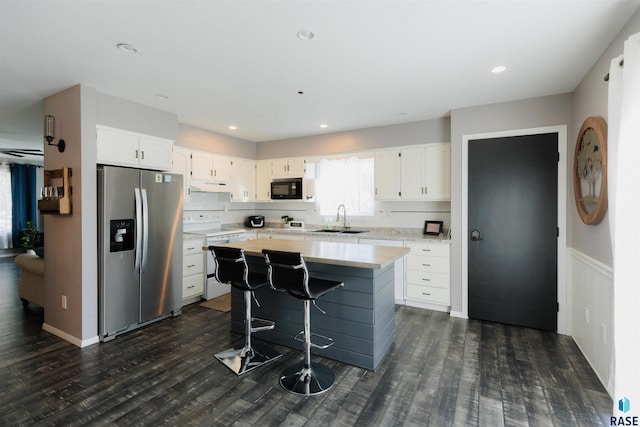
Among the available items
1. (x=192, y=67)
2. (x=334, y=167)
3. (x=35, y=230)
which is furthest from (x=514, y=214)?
(x=35, y=230)

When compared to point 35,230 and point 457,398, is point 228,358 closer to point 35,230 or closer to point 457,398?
point 457,398

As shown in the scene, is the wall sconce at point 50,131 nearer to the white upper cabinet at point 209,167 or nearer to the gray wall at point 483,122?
the white upper cabinet at point 209,167

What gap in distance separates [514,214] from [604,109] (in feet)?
4.50

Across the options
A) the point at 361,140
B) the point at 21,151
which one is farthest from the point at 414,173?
the point at 21,151

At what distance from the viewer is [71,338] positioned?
3154 mm

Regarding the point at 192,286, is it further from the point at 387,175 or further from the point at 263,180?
the point at 387,175

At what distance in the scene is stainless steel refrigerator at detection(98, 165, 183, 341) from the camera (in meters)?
3.19

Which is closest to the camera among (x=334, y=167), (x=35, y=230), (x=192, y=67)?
(x=192, y=67)

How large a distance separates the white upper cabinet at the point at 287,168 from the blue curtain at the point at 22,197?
22.9 ft

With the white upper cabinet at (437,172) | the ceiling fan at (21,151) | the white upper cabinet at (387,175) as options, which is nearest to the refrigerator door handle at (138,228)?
the white upper cabinet at (387,175)

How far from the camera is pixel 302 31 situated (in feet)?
7.04

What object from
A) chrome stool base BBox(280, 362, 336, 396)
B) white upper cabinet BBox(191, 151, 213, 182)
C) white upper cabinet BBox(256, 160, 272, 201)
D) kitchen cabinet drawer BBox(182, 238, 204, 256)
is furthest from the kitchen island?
white upper cabinet BBox(256, 160, 272, 201)

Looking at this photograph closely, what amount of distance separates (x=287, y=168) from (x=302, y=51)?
3.20 m

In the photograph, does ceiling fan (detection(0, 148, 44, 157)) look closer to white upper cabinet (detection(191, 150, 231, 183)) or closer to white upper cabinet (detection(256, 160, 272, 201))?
white upper cabinet (detection(191, 150, 231, 183))
